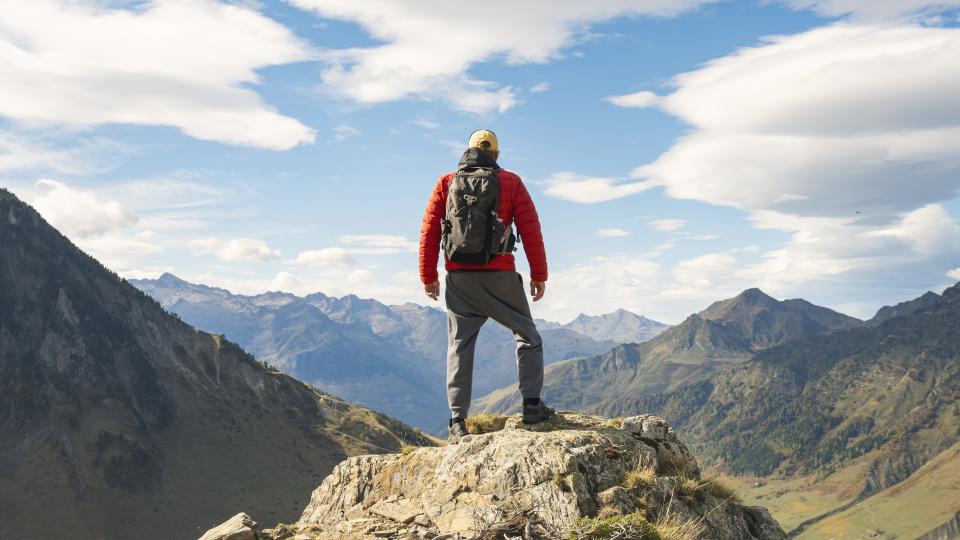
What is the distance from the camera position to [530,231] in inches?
466

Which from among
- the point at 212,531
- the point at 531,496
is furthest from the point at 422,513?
the point at 212,531

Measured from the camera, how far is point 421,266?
12.2m

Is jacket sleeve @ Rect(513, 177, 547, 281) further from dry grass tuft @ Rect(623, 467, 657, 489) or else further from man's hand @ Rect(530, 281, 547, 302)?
dry grass tuft @ Rect(623, 467, 657, 489)

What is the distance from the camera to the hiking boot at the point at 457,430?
12031 mm

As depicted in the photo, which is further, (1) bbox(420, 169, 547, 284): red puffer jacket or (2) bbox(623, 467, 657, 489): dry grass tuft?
(1) bbox(420, 169, 547, 284): red puffer jacket

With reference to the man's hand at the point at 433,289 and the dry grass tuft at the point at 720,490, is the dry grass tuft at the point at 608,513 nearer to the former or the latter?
the dry grass tuft at the point at 720,490

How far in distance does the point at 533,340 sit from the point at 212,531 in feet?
19.8

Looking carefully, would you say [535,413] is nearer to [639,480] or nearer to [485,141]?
[639,480]

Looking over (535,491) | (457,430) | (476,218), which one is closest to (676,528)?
(535,491)

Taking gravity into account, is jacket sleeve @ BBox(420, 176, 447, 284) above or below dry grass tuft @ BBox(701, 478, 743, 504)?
above

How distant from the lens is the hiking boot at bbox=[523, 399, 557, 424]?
40.5ft

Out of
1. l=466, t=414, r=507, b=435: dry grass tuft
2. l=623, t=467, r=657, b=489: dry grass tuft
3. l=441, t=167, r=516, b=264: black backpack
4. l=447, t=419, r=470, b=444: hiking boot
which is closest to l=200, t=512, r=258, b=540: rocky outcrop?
l=447, t=419, r=470, b=444: hiking boot

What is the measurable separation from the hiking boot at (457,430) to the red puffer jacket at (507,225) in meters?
2.65

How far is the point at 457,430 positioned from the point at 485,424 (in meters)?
1.03
